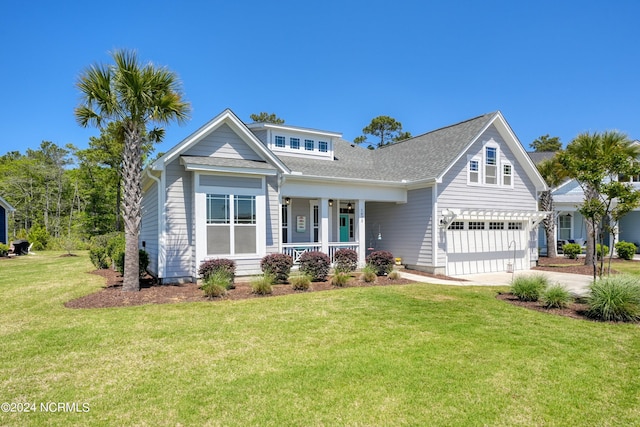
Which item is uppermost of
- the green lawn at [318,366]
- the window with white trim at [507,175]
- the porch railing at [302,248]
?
the window with white trim at [507,175]

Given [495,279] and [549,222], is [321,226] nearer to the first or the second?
[495,279]

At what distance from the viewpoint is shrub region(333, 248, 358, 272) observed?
13.9 m

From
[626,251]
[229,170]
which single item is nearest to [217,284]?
[229,170]

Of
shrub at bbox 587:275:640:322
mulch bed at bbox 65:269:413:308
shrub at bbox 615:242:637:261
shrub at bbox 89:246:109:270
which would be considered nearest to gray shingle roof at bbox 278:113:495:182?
mulch bed at bbox 65:269:413:308

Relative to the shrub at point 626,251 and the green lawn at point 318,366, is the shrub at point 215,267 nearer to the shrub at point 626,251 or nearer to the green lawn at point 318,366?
the green lawn at point 318,366

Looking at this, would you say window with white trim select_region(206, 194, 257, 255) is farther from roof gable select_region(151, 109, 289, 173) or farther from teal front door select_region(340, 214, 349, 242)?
teal front door select_region(340, 214, 349, 242)

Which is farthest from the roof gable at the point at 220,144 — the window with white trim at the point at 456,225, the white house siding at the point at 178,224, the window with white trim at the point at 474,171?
the window with white trim at the point at 474,171

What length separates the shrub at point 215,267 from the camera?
11.0 m

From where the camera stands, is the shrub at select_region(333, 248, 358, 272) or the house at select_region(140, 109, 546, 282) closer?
the house at select_region(140, 109, 546, 282)

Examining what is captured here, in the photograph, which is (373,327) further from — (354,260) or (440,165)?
(440,165)

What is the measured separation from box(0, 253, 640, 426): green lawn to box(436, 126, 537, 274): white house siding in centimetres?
710

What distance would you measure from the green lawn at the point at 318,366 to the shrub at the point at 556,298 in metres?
0.93

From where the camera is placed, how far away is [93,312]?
8305 millimetres

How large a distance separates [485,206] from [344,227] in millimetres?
6769
